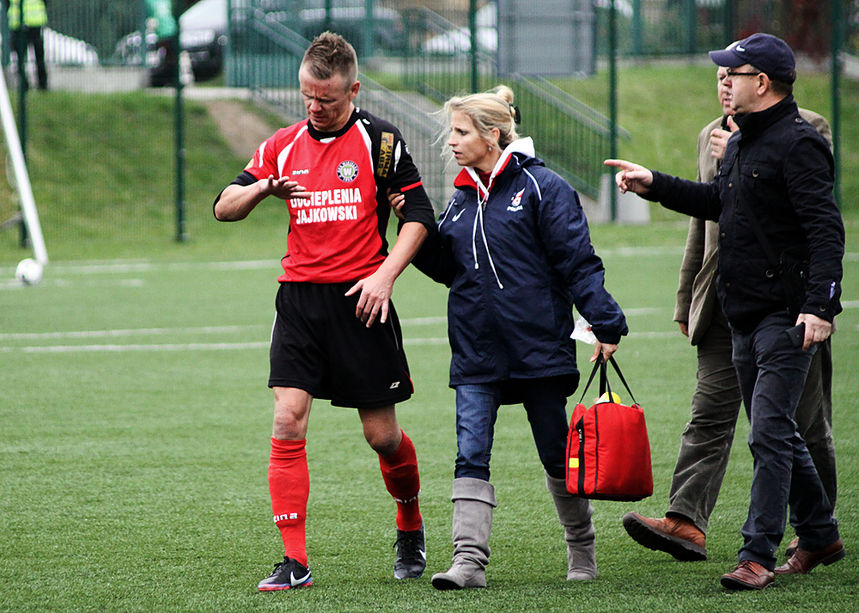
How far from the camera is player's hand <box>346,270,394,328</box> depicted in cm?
473

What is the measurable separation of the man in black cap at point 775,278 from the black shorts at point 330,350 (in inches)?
43.5

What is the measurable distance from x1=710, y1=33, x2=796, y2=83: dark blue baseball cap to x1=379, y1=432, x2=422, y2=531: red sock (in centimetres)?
186

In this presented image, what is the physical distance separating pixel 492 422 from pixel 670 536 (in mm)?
871

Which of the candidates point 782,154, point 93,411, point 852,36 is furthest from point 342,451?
point 852,36

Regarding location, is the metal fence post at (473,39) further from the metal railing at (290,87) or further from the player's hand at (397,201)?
the player's hand at (397,201)

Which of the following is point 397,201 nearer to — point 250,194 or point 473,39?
point 250,194

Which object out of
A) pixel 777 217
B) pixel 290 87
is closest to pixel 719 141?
pixel 777 217

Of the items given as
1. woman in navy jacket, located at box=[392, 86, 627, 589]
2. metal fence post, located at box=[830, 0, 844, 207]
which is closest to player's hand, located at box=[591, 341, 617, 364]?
woman in navy jacket, located at box=[392, 86, 627, 589]

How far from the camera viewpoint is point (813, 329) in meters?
4.37

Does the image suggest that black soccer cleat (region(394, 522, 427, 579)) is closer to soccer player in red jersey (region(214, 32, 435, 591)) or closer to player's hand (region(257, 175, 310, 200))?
soccer player in red jersey (region(214, 32, 435, 591))

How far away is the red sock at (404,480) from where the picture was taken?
5.03 metres

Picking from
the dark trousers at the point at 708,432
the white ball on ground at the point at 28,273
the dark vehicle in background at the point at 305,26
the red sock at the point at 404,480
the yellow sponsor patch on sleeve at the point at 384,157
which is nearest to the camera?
the yellow sponsor patch on sleeve at the point at 384,157

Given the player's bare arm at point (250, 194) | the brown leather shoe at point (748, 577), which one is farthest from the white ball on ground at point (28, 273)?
the brown leather shoe at point (748, 577)

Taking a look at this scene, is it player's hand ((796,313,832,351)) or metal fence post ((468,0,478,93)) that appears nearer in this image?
player's hand ((796,313,832,351))
